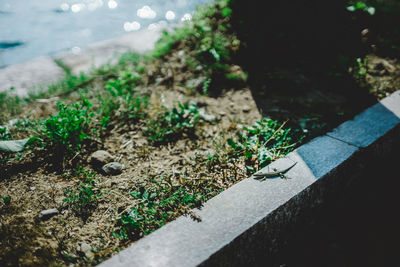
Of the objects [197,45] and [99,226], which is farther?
[197,45]

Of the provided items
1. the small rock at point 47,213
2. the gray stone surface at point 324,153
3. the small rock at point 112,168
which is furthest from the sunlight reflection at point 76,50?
the gray stone surface at point 324,153

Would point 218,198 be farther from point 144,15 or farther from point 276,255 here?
point 144,15

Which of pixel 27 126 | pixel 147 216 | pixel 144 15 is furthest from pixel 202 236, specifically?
pixel 144 15

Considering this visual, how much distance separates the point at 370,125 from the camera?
1.99 metres

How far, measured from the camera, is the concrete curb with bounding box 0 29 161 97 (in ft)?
10.1

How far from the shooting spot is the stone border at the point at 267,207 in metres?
1.20

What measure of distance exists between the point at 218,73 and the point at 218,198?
164 cm

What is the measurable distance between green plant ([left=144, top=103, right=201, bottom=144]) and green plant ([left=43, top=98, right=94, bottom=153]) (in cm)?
54

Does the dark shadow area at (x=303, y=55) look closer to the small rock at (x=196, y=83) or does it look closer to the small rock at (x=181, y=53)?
the small rock at (x=196, y=83)

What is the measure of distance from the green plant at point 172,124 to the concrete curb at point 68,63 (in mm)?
1582

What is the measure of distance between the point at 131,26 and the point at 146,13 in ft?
1.82

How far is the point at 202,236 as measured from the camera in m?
1.25

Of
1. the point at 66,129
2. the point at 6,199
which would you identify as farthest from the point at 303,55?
the point at 6,199

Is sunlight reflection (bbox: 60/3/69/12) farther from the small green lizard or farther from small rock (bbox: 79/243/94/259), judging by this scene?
the small green lizard
